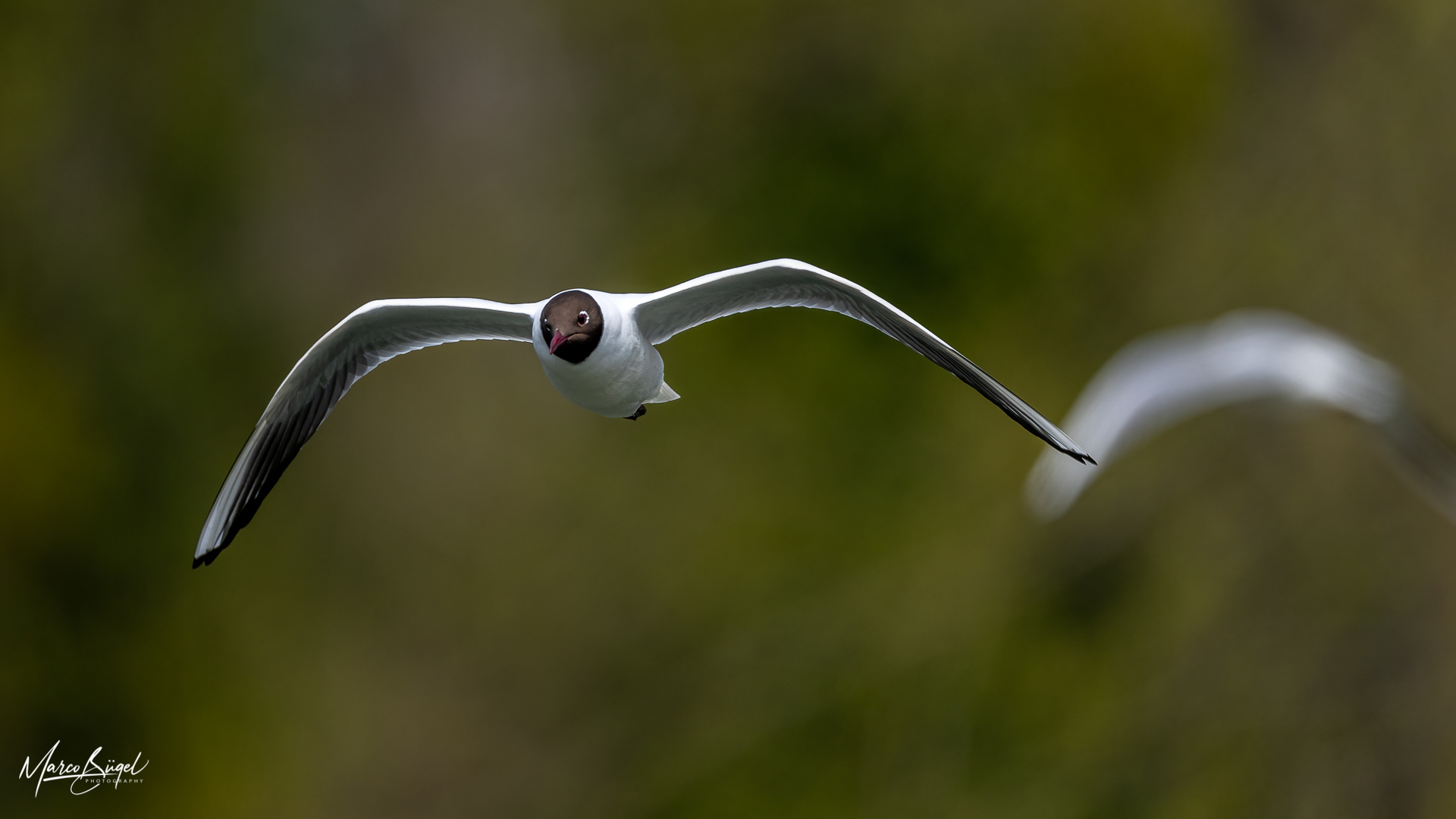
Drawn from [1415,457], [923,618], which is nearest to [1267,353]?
[1415,457]

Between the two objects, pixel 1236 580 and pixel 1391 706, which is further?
pixel 1236 580

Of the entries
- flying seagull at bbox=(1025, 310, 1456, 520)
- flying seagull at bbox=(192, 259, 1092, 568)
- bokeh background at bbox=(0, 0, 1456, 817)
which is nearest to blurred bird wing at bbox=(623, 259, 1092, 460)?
flying seagull at bbox=(192, 259, 1092, 568)

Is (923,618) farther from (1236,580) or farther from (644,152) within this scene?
(644,152)

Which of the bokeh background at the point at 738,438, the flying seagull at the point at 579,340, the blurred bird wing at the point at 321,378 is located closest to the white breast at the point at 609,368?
the flying seagull at the point at 579,340

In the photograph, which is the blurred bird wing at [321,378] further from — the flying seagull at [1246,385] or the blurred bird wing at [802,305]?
the flying seagull at [1246,385]
